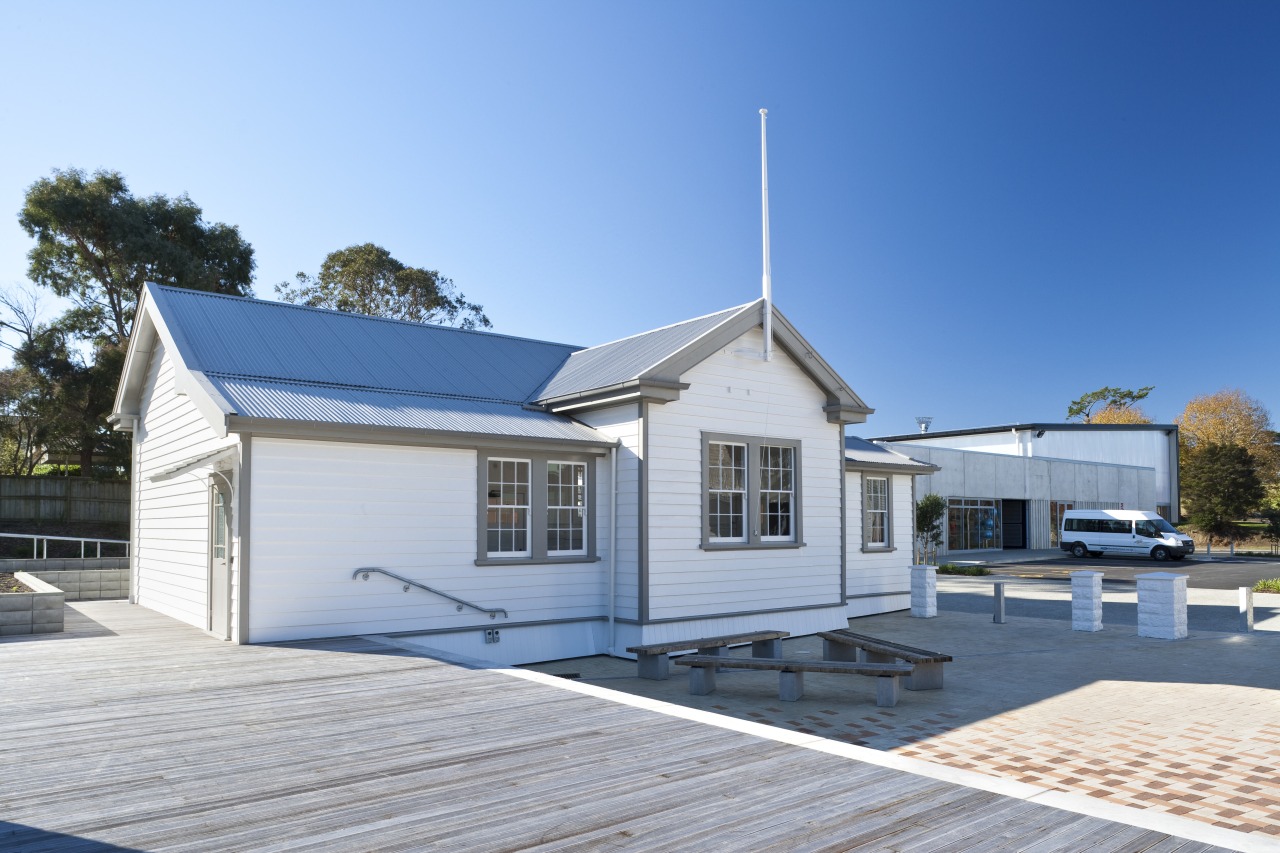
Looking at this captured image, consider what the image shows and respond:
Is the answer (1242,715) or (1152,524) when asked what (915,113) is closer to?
(1242,715)

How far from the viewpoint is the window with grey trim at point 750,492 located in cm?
1403

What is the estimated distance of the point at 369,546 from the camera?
37.1 ft

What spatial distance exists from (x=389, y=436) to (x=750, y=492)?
5.88 m

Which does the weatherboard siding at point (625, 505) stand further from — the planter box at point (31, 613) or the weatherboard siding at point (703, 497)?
the planter box at point (31, 613)

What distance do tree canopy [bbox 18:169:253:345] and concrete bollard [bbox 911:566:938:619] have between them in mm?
22357

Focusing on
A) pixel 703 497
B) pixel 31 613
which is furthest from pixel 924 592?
pixel 31 613

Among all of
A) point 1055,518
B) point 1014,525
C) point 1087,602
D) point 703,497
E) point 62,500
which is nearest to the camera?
point 703,497

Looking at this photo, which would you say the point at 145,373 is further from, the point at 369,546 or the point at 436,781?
the point at 436,781

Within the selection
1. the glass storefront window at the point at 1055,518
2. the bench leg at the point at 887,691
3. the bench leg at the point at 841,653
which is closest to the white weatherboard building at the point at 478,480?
the bench leg at the point at 841,653

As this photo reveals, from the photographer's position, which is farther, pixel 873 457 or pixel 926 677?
pixel 873 457

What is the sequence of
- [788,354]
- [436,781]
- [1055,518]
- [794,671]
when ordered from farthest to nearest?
[1055,518] < [788,354] < [794,671] < [436,781]

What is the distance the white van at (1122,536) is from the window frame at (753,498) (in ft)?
95.7

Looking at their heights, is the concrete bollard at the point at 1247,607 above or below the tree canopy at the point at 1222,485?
below

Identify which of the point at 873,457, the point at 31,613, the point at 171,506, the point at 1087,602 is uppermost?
the point at 873,457
